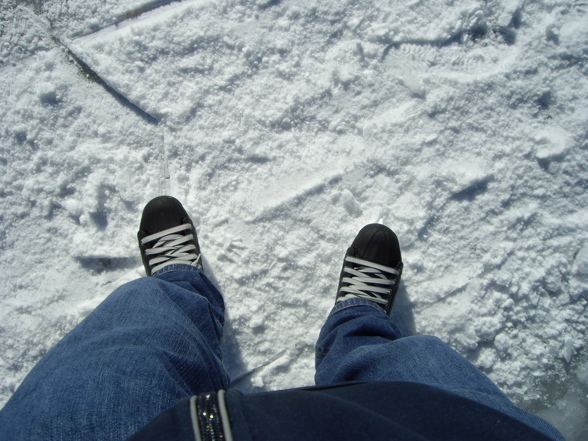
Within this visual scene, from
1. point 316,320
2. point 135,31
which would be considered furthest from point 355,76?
point 316,320

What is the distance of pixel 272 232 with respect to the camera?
135cm

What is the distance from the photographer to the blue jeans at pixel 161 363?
2.53 feet

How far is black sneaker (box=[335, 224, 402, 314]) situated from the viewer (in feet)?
4.24

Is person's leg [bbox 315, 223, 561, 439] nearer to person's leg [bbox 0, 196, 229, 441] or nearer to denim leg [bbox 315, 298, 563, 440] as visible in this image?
denim leg [bbox 315, 298, 563, 440]

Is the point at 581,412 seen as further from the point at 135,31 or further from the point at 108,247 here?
the point at 135,31

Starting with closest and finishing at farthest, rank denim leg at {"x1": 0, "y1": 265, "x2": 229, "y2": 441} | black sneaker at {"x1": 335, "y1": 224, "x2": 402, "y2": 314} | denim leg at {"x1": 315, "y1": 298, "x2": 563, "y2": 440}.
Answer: denim leg at {"x1": 0, "y1": 265, "x2": 229, "y2": 441}
denim leg at {"x1": 315, "y1": 298, "x2": 563, "y2": 440}
black sneaker at {"x1": 335, "y1": 224, "x2": 402, "y2": 314}

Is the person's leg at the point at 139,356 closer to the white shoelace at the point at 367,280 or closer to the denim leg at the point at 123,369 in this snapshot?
the denim leg at the point at 123,369

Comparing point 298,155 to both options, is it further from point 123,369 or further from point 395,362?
point 123,369

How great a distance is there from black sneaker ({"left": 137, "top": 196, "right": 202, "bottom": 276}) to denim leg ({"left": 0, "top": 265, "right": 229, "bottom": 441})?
12 cm

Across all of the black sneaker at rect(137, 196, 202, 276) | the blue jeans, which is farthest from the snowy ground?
the blue jeans

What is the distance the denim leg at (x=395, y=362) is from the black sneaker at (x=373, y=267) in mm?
95

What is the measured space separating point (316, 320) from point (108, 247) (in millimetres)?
787

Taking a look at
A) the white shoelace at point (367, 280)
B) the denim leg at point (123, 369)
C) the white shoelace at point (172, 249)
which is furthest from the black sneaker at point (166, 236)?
the white shoelace at point (367, 280)

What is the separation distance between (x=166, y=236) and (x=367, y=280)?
0.70 meters
